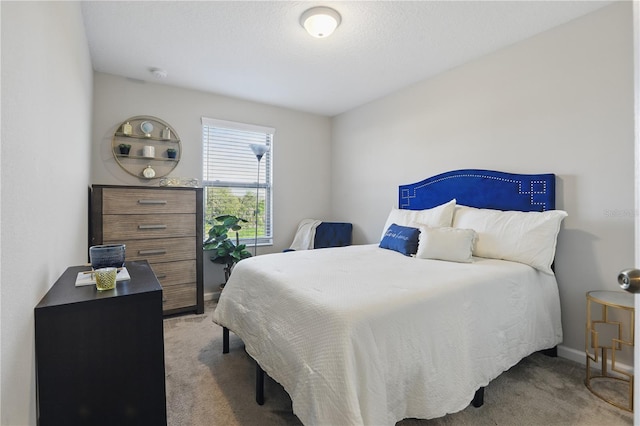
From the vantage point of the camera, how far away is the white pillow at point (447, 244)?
2.21 m

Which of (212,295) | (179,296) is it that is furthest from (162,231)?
(212,295)

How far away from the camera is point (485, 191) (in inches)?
106

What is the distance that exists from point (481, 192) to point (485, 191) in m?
0.03

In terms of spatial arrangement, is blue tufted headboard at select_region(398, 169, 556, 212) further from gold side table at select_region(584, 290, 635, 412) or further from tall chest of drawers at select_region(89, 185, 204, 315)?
tall chest of drawers at select_region(89, 185, 204, 315)

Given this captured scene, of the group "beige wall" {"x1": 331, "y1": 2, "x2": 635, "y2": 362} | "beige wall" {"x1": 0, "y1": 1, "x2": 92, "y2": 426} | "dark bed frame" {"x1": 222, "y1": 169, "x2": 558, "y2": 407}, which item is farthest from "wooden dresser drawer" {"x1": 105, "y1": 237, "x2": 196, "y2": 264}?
"beige wall" {"x1": 331, "y1": 2, "x2": 635, "y2": 362}

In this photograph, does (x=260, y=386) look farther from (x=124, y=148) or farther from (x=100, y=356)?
(x=124, y=148)

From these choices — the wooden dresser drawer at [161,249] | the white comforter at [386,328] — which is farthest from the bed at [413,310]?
the wooden dresser drawer at [161,249]

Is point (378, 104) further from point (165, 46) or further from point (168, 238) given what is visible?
point (168, 238)

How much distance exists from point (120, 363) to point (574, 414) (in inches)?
88.8

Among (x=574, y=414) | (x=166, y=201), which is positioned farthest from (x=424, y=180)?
(x=166, y=201)

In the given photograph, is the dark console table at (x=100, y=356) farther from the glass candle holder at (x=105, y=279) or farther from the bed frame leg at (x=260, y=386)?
the bed frame leg at (x=260, y=386)

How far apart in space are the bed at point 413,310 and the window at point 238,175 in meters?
1.78

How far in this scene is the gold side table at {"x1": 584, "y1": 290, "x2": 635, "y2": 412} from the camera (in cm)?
178

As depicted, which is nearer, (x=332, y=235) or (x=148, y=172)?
(x=148, y=172)
